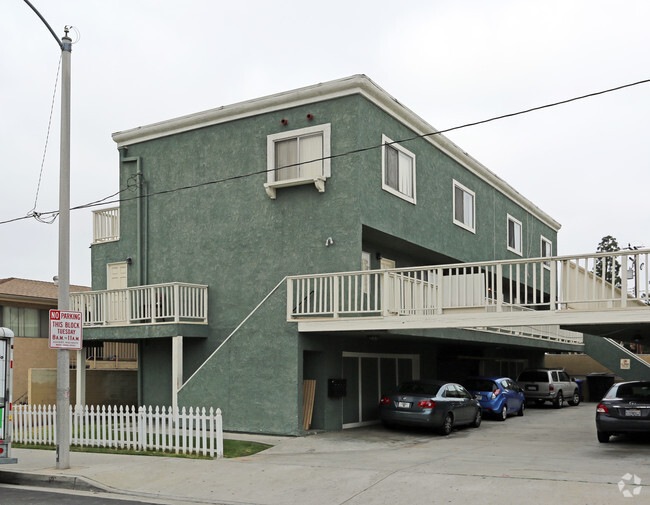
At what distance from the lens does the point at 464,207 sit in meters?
26.5

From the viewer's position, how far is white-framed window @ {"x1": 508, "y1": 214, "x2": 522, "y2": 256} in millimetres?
31148

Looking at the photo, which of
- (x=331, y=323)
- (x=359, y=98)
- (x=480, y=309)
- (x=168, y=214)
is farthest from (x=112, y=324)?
(x=480, y=309)

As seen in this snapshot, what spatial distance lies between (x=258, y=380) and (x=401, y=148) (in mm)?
7922

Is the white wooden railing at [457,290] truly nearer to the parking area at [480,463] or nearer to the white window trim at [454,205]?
the parking area at [480,463]

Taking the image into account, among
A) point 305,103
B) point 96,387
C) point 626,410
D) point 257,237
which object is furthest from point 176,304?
point 626,410

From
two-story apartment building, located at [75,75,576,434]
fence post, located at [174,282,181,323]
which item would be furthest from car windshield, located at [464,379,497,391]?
fence post, located at [174,282,181,323]

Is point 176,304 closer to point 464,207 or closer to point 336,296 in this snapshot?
point 336,296

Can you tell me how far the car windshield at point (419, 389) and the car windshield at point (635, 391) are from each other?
14.2 feet

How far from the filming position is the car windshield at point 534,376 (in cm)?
2921

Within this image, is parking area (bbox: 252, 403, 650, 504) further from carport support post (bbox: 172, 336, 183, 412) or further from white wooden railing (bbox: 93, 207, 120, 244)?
white wooden railing (bbox: 93, 207, 120, 244)

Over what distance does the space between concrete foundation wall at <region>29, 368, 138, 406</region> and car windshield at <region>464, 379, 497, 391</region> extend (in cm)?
1082

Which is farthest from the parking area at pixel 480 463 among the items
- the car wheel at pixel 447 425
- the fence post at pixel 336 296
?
the fence post at pixel 336 296

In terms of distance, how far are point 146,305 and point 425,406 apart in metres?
8.06

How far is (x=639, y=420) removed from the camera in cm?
1579
